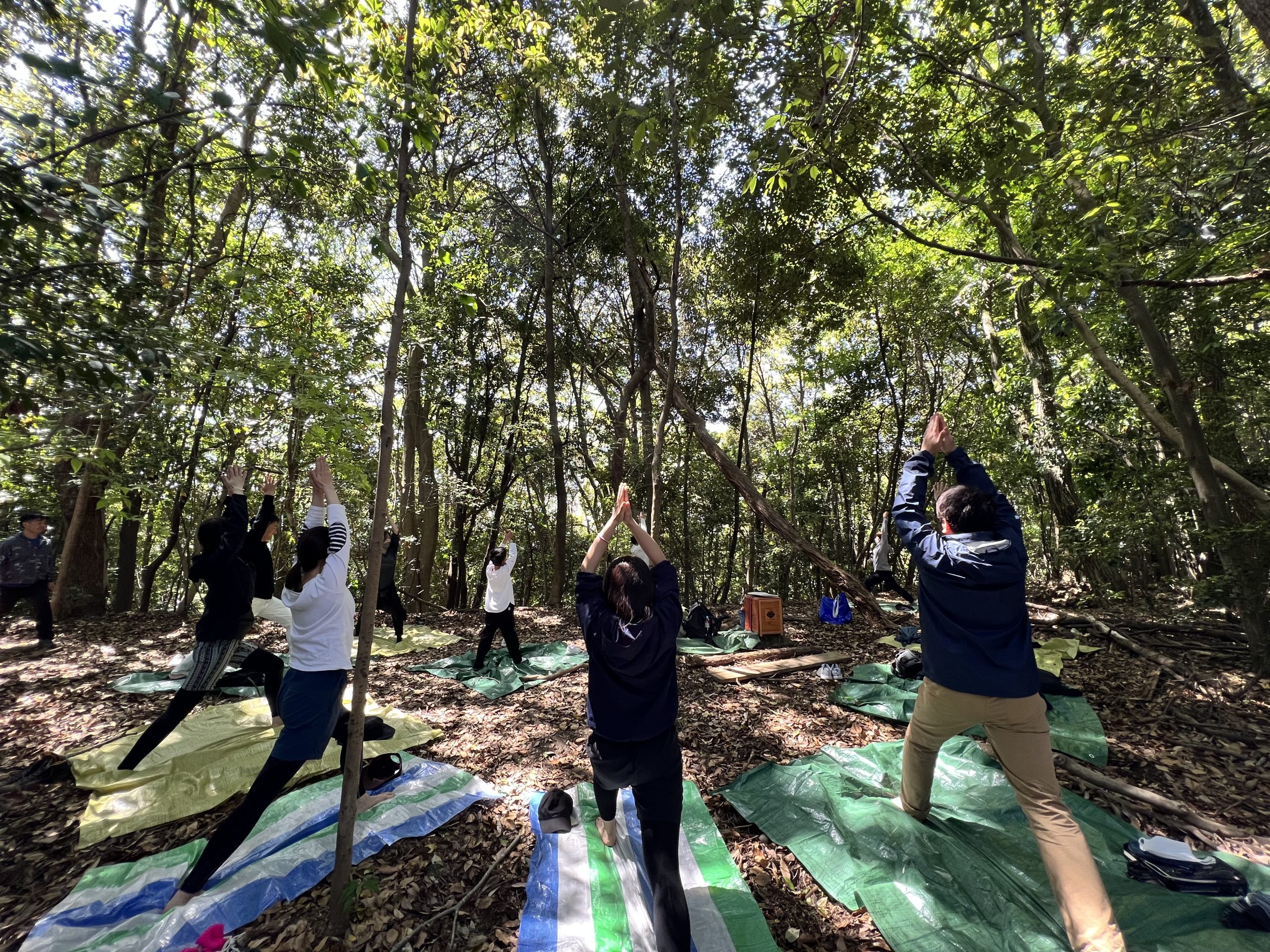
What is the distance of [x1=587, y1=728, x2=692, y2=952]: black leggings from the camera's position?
2094 millimetres

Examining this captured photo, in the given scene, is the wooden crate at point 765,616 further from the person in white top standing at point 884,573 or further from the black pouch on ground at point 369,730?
the black pouch on ground at point 369,730

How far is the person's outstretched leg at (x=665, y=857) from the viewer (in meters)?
2.08

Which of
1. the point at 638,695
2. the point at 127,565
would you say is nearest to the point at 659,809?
the point at 638,695

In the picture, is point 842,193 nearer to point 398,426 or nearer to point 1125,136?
point 1125,136

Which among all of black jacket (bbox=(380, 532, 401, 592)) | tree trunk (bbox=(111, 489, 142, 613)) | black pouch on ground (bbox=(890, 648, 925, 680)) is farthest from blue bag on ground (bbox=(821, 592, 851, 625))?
tree trunk (bbox=(111, 489, 142, 613))

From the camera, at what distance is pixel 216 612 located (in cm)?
372

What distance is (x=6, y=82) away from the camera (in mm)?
2713

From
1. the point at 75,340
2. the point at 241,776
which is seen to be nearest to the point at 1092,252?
the point at 75,340

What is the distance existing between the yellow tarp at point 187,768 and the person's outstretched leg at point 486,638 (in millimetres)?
1922

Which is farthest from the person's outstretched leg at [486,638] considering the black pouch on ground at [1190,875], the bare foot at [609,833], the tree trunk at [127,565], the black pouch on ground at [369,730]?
the tree trunk at [127,565]

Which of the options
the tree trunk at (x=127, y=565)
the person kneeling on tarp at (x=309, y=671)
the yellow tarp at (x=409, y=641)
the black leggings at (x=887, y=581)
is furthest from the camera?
the black leggings at (x=887, y=581)

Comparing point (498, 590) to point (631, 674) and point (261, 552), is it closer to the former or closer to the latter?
point (261, 552)

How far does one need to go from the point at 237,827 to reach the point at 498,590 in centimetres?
397

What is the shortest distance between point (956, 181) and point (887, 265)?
19.6 ft
